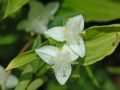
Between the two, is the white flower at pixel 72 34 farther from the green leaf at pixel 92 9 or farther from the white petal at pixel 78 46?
the green leaf at pixel 92 9

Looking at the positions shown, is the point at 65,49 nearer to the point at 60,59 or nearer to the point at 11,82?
the point at 60,59

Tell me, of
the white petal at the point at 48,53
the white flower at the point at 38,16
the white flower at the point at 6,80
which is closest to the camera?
the white petal at the point at 48,53

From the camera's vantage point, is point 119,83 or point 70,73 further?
point 119,83

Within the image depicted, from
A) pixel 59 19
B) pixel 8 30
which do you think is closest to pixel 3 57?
pixel 8 30

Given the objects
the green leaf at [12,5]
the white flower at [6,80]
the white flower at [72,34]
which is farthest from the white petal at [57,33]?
the white flower at [6,80]

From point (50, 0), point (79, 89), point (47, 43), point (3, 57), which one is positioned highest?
point (47, 43)

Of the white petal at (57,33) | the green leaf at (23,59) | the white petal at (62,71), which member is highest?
the white petal at (57,33)

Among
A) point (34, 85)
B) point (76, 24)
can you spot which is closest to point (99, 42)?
point (76, 24)

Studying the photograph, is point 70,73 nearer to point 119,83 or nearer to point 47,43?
point 47,43
